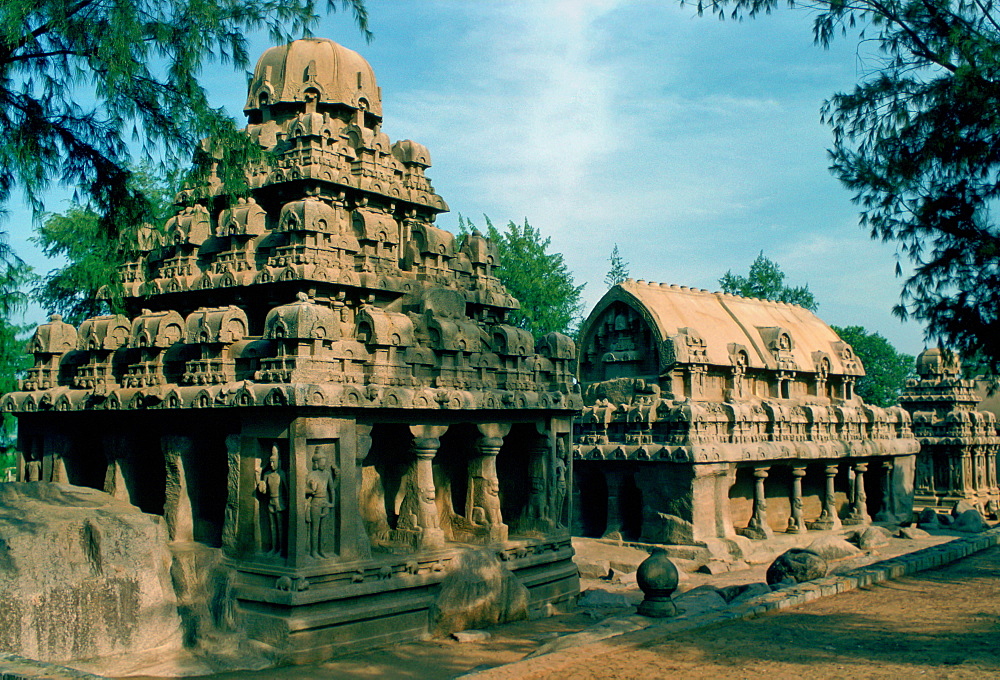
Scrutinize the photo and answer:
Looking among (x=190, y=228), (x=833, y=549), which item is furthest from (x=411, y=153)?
(x=833, y=549)

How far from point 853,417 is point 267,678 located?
20.4m

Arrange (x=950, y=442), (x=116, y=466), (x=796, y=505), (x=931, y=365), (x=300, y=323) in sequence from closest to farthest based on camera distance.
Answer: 1. (x=300, y=323)
2. (x=116, y=466)
3. (x=796, y=505)
4. (x=950, y=442)
5. (x=931, y=365)

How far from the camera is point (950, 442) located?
33.2 metres

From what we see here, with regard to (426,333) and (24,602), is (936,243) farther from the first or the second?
(24,602)

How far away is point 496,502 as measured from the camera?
48.5ft

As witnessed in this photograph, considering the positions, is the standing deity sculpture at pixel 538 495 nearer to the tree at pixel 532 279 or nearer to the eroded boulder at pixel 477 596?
the eroded boulder at pixel 477 596

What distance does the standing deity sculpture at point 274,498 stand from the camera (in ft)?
39.1

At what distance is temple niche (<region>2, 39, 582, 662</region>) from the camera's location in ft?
39.3

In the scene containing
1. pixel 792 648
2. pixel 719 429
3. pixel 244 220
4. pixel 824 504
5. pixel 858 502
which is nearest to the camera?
pixel 792 648

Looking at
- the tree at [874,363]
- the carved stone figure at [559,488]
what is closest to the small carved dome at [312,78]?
the carved stone figure at [559,488]

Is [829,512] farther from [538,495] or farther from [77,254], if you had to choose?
[77,254]

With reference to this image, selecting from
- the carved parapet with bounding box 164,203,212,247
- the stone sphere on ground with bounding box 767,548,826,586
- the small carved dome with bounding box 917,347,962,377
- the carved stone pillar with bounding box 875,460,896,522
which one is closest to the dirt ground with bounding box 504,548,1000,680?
the stone sphere on ground with bounding box 767,548,826,586

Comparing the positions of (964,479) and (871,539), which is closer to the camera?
(871,539)

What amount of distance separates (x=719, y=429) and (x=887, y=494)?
9002mm
